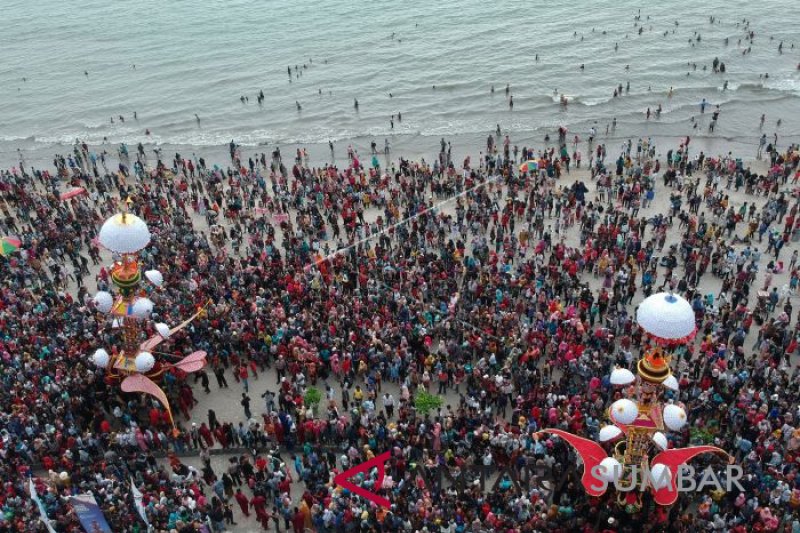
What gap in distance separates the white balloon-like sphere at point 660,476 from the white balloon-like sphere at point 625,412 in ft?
6.35

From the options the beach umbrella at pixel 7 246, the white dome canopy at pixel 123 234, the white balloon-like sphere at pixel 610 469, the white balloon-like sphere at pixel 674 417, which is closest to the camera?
the white balloon-like sphere at pixel 674 417

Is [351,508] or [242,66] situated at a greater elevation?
[242,66]

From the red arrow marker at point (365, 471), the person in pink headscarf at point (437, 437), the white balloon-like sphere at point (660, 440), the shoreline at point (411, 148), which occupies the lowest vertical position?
the red arrow marker at point (365, 471)

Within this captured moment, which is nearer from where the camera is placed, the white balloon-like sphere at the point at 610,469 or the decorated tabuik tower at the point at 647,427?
the decorated tabuik tower at the point at 647,427

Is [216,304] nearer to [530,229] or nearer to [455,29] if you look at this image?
[530,229]

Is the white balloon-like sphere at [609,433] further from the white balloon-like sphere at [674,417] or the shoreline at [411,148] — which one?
the shoreline at [411,148]

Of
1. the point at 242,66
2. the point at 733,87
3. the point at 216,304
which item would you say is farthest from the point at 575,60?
the point at 216,304

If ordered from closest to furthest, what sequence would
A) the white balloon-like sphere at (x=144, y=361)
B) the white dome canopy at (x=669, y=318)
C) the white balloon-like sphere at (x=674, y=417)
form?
the white dome canopy at (x=669, y=318)
the white balloon-like sphere at (x=674, y=417)
the white balloon-like sphere at (x=144, y=361)

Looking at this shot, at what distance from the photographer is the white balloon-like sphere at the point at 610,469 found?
18172 millimetres

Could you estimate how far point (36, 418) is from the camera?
22.0m

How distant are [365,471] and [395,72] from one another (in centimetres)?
4924

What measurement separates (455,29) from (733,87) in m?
29.1

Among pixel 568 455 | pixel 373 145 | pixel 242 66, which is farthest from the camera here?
pixel 242 66

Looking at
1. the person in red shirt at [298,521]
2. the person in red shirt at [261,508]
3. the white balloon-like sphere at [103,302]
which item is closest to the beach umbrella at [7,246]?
the white balloon-like sphere at [103,302]
